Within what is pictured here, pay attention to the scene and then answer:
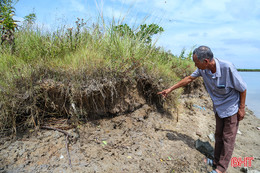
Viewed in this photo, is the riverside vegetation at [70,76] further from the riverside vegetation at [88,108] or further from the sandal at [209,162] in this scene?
the sandal at [209,162]

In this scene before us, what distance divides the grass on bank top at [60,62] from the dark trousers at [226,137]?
4.69 ft

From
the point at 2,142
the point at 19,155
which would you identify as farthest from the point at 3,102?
the point at 19,155

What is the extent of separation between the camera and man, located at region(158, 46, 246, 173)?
7.97 feet

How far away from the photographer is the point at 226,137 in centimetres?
271

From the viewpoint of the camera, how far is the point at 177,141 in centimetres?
324

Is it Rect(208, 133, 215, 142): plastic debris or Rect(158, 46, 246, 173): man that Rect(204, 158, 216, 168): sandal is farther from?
Rect(208, 133, 215, 142): plastic debris

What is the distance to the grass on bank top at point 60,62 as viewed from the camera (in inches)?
94.8

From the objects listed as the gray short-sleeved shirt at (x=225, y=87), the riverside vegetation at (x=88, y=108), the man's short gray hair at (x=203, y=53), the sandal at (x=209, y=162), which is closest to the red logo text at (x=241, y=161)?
the riverside vegetation at (x=88, y=108)

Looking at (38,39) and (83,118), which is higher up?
(38,39)

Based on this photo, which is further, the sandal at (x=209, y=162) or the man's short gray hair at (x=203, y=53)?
the sandal at (x=209, y=162)

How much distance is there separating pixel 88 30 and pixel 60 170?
9.93 feet

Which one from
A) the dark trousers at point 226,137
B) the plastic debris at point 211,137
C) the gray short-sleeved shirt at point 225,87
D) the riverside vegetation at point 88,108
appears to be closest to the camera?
the riverside vegetation at point 88,108

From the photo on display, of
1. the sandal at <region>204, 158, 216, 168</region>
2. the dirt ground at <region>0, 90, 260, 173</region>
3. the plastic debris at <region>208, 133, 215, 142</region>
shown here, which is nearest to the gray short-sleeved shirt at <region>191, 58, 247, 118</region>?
the sandal at <region>204, 158, 216, 168</region>

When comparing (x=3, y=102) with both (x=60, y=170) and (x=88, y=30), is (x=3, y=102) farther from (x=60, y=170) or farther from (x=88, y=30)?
(x=88, y=30)
